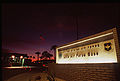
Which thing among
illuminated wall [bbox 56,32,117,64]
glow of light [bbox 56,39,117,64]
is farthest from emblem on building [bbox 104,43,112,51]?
glow of light [bbox 56,39,117,64]

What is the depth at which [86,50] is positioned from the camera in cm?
642

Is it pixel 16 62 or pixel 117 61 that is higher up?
pixel 117 61

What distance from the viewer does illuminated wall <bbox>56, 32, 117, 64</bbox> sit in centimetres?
487

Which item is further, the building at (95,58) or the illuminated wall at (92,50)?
the illuminated wall at (92,50)

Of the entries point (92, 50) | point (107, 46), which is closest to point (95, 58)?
point (92, 50)

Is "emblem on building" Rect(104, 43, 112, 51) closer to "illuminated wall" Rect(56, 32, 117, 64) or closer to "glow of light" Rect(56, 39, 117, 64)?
"illuminated wall" Rect(56, 32, 117, 64)

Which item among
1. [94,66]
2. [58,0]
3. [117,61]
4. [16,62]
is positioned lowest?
[16,62]

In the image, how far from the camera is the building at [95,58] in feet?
14.5

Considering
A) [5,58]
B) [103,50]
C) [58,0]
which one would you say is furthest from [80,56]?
[5,58]

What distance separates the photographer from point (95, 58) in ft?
18.5

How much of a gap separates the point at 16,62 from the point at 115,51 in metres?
31.3

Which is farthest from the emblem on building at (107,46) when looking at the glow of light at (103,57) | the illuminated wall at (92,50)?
the glow of light at (103,57)

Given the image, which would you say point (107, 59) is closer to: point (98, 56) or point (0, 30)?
point (98, 56)

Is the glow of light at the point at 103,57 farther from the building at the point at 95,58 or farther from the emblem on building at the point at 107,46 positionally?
the emblem on building at the point at 107,46
